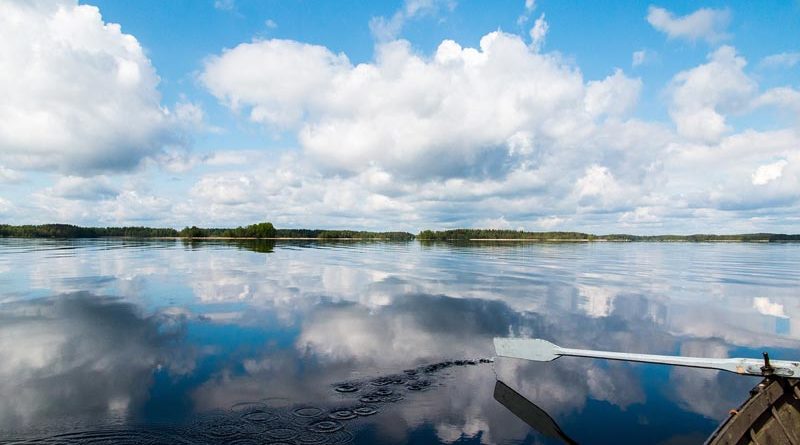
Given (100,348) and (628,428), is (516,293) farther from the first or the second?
(100,348)

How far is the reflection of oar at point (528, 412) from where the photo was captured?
811 cm

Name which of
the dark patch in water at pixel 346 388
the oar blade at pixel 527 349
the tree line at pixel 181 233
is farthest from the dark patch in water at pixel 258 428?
the tree line at pixel 181 233

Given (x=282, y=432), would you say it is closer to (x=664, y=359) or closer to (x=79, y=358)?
(x=664, y=359)

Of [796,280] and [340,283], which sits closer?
[340,283]

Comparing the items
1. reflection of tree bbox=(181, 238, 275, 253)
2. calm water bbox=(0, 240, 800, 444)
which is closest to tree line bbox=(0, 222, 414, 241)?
reflection of tree bbox=(181, 238, 275, 253)

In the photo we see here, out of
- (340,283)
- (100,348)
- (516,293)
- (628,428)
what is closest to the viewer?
(628,428)

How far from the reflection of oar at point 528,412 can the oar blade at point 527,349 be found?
0.82 m

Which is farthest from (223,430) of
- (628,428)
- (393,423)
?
(628,428)

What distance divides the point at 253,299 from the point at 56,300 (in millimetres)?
8911

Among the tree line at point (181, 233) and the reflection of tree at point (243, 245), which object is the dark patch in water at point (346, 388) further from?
the tree line at point (181, 233)

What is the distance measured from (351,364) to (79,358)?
759cm

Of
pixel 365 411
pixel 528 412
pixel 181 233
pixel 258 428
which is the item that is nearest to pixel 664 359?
pixel 528 412

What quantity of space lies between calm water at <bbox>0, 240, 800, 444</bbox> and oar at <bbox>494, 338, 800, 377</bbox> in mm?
912

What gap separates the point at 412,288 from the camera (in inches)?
1033
